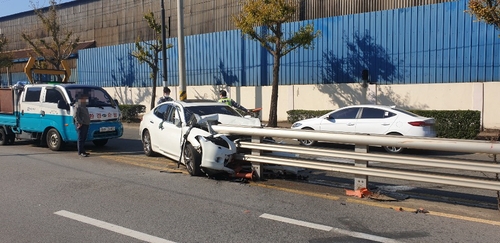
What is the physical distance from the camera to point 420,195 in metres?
7.00

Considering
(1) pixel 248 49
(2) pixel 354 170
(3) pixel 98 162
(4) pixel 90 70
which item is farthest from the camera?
(4) pixel 90 70

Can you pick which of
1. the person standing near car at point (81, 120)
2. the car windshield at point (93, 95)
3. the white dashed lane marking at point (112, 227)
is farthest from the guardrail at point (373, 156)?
the car windshield at point (93, 95)

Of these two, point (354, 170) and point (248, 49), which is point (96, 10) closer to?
point (248, 49)

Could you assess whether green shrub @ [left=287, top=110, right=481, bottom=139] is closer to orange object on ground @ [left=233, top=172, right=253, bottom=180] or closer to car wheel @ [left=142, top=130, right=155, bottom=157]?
orange object on ground @ [left=233, top=172, right=253, bottom=180]

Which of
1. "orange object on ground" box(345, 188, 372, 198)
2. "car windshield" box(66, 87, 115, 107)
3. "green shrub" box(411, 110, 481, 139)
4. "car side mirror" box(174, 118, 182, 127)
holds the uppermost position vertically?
"car windshield" box(66, 87, 115, 107)

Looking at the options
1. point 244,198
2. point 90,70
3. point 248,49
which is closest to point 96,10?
point 90,70

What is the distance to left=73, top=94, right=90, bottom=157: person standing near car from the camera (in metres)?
11.5

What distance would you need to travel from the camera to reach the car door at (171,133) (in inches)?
370

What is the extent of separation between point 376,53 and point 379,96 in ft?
5.89

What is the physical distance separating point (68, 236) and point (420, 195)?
5.01 m

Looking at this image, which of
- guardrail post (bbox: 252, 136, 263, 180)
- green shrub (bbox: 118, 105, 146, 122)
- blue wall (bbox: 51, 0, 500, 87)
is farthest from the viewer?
green shrub (bbox: 118, 105, 146, 122)

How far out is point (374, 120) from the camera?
41.3 feet

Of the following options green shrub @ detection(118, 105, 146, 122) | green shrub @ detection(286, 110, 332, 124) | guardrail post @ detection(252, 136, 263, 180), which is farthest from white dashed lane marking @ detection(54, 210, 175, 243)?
green shrub @ detection(118, 105, 146, 122)

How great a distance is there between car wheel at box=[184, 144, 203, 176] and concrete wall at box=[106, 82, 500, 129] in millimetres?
11641
